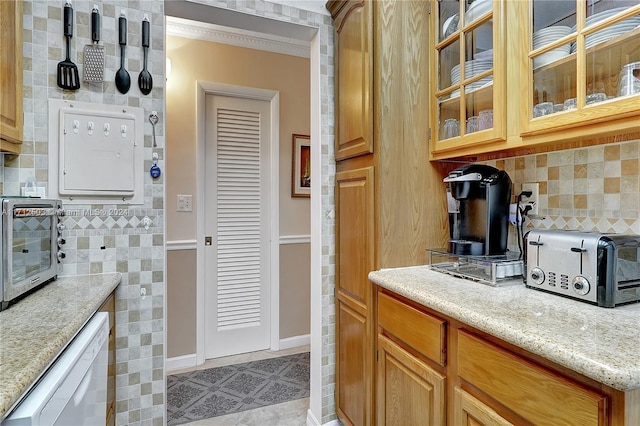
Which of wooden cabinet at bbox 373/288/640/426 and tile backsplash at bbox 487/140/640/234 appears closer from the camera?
wooden cabinet at bbox 373/288/640/426

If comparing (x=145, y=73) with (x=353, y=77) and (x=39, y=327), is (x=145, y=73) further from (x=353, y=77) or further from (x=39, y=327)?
(x=39, y=327)

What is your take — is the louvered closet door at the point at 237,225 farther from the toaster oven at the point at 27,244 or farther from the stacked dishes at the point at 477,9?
the stacked dishes at the point at 477,9

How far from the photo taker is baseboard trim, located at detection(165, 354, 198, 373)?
2.58 m

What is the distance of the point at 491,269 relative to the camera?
4.18 feet

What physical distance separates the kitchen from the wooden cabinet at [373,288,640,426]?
1.60ft

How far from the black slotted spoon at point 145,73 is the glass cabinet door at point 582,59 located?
5.30ft

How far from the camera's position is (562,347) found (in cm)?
73

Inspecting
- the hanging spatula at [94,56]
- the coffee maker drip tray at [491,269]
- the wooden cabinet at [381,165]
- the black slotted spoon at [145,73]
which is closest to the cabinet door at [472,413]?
the coffee maker drip tray at [491,269]

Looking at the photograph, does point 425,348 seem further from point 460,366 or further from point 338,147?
point 338,147

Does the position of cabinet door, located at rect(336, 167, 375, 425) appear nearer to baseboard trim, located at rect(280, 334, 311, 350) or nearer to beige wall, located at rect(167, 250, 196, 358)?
baseboard trim, located at rect(280, 334, 311, 350)

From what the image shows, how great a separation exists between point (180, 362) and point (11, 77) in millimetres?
2158

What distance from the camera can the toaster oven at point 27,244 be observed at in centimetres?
100

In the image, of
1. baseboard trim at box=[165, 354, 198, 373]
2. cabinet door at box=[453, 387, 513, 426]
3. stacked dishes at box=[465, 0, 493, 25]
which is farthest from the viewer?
baseboard trim at box=[165, 354, 198, 373]

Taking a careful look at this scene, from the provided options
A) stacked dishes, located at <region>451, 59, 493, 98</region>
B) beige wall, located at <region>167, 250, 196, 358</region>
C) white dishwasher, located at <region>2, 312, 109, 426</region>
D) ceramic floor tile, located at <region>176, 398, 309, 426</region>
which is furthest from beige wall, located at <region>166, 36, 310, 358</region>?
stacked dishes, located at <region>451, 59, 493, 98</region>
